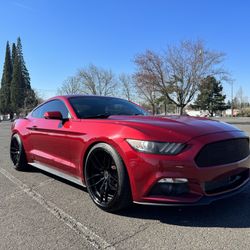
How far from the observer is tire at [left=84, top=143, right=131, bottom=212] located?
12.9 feet

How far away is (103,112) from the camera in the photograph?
535 cm

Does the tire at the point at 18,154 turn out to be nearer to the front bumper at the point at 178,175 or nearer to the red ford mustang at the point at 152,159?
the red ford mustang at the point at 152,159

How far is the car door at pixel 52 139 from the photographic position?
16.3 ft

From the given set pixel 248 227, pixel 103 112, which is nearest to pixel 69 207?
pixel 103 112

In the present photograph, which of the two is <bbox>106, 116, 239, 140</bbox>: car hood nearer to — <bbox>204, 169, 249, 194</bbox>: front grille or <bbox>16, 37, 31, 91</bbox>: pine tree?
<bbox>204, 169, 249, 194</bbox>: front grille

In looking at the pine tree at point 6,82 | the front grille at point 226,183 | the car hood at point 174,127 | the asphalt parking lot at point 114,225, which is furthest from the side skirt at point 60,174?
the pine tree at point 6,82

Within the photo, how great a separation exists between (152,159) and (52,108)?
2833 millimetres

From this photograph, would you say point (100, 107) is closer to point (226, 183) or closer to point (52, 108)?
point (52, 108)

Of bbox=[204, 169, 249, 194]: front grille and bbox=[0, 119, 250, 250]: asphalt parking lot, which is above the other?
bbox=[204, 169, 249, 194]: front grille

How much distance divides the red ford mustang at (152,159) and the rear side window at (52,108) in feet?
1.06

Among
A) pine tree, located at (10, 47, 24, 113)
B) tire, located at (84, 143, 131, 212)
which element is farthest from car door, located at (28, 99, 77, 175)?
pine tree, located at (10, 47, 24, 113)

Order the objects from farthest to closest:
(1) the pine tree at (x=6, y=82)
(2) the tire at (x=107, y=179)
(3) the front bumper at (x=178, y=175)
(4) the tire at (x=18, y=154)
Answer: (1) the pine tree at (x=6, y=82), (4) the tire at (x=18, y=154), (2) the tire at (x=107, y=179), (3) the front bumper at (x=178, y=175)

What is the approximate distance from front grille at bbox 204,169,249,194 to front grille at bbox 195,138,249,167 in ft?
0.62

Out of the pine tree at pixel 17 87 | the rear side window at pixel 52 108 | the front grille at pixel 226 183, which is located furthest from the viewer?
the pine tree at pixel 17 87
